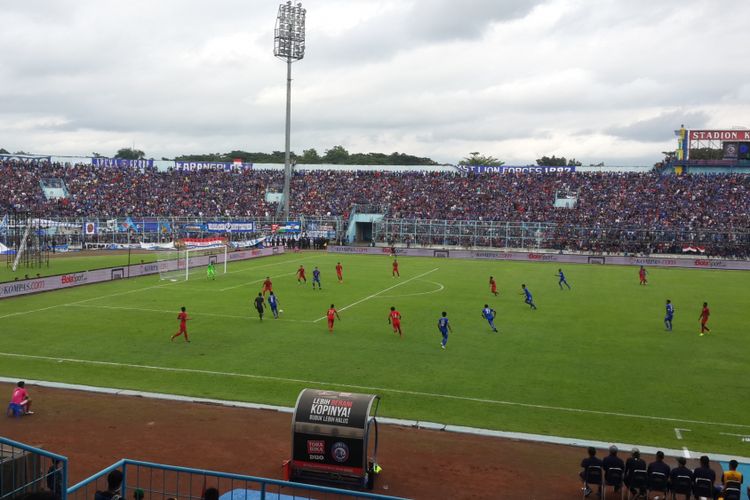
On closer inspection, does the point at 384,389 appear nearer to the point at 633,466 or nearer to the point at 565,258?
the point at 633,466

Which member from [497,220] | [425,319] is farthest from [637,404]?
[497,220]

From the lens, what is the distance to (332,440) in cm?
1245

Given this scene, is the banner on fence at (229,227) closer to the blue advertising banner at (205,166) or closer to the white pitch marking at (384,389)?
the blue advertising banner at (205,166)

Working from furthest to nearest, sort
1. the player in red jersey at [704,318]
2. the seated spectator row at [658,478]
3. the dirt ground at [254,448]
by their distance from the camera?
the player in red jersey at [704,318]
the dirt ground at [254,448]
the seated spectator row at [658,478]

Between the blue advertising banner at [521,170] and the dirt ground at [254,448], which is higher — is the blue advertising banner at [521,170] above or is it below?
above

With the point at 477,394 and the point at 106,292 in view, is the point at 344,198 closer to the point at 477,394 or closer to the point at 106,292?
the point at 106,292

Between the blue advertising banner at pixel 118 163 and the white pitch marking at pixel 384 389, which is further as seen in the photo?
the blue advertising banner at pixel 118 163

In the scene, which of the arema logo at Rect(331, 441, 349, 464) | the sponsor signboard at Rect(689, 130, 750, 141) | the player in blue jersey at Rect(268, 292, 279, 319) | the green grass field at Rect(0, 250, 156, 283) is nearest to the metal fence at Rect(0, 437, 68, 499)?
A: the arema logo at Rect(331, 441, 349, 464)

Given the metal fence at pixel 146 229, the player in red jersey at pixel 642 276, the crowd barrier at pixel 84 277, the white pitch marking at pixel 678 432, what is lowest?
the white pitch marking at pixel 678 432

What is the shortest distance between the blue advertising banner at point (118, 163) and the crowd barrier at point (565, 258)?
1520 inches

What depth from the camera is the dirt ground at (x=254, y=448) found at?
12914 millimetres

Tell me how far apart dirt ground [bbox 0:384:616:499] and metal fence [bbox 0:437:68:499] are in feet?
8.63

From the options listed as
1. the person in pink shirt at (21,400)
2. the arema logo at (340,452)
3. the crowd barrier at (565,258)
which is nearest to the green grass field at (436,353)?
the person in pink shirt at (21,400)

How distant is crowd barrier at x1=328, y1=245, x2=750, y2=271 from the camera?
61719 mm
